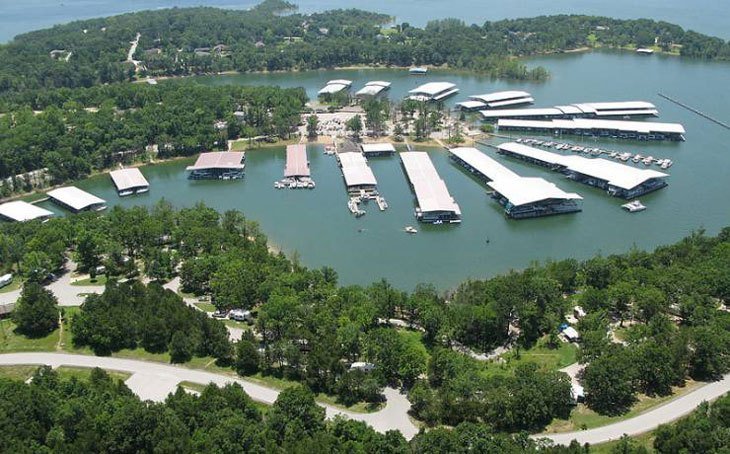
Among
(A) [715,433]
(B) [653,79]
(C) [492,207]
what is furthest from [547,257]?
(B) [653,79]

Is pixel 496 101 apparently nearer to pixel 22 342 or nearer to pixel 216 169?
pixel 216 169

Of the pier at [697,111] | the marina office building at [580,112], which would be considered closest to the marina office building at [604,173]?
the marina office building at [580,112]

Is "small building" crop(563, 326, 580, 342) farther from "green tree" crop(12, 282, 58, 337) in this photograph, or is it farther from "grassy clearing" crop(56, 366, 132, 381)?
"green tree" crop(12, 282, 58, 337)

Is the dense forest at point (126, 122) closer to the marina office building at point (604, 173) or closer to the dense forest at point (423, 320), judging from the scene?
the dense forest at point (423, 320)

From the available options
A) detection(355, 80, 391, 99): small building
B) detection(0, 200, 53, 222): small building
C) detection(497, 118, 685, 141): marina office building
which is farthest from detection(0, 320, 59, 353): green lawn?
detection(355, 80, 391, 99): small building

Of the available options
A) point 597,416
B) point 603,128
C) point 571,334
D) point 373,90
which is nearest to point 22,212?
point 571,334
